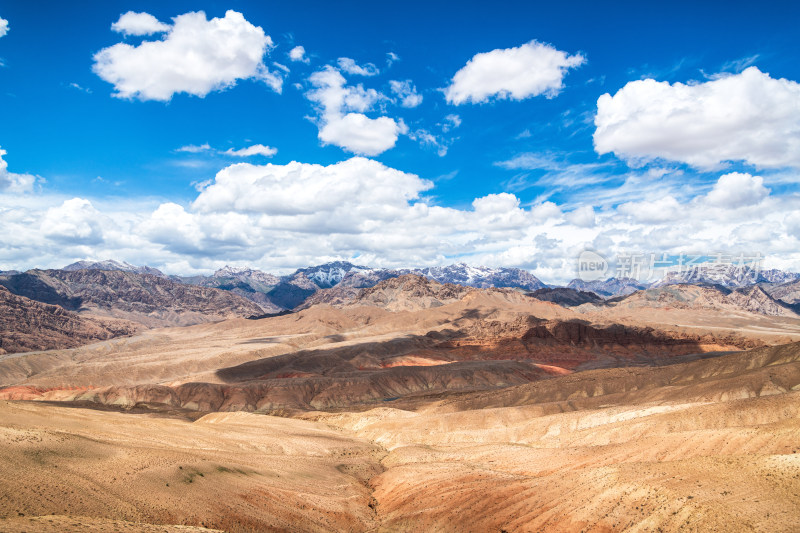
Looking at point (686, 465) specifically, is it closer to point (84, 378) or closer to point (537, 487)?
point (537, 487)

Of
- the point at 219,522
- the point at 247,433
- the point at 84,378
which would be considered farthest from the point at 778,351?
the point at 84,378

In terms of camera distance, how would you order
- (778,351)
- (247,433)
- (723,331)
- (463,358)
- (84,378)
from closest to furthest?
(247,433) → (778,351) → (84,378) → (463,358) → (723,331)

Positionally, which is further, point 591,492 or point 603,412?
point 603,412

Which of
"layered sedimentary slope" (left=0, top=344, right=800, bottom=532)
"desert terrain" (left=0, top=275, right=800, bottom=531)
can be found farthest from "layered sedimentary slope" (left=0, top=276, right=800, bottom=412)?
"layered sedimentary slope" (left=0, top=344, right=800, bottom=532)

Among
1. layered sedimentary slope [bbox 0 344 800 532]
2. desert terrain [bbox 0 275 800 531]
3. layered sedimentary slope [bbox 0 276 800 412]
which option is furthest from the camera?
layered sedimentary slope [bbox 0 276 800 412]

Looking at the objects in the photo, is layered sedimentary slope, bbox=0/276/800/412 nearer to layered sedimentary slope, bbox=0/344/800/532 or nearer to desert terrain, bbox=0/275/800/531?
desert terrain, bbox=0/275/800/531

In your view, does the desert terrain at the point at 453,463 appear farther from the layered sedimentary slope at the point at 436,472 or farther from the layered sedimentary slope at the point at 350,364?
the layered sedimentary slope at the point at 350,364

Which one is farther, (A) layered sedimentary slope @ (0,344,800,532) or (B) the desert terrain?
(B) the desert terrain

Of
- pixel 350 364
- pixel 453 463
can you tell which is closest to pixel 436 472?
pixel 453 463

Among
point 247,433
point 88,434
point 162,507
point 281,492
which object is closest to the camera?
point 162,507

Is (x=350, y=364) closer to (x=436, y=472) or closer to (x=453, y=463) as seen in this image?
(x=453, y=463)

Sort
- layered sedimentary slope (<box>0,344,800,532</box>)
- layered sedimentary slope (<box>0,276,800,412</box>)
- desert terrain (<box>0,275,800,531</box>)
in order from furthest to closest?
1. layered sedimentary slope (<box>0,276,800,412</box>)
2. desert terrain (<box>0,275,800,531</box>)
3. layered sedimentary slope (<box>0,344,800,532</box>)
